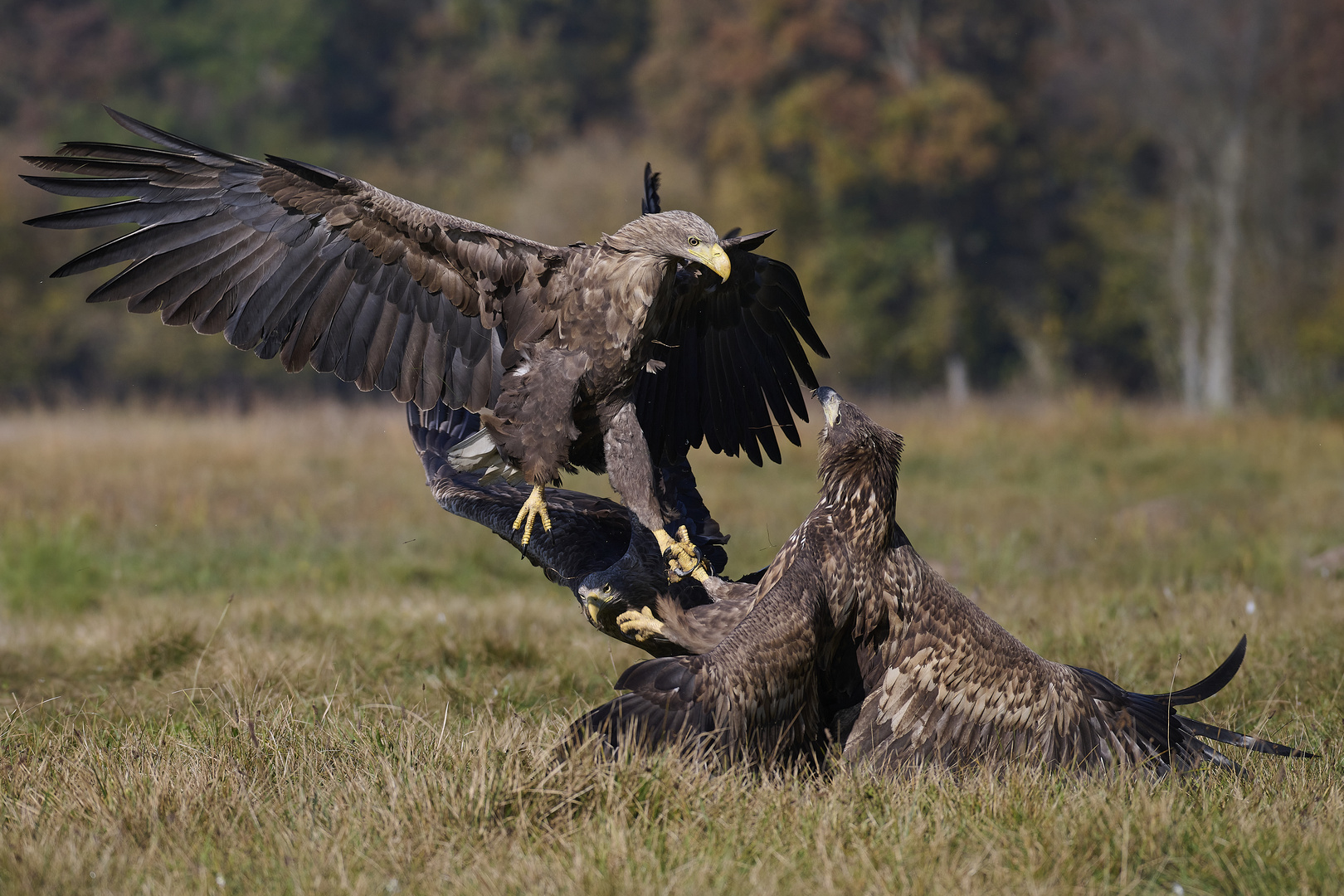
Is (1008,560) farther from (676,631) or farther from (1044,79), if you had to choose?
(1044,79)

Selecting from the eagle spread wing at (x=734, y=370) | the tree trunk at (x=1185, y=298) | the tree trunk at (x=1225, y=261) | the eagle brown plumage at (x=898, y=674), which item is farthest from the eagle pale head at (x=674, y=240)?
the tree trunk at (x=1185, y=298)

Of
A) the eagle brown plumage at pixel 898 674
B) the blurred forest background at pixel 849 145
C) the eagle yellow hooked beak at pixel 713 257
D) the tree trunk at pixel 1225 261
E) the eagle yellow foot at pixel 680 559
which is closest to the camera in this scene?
the eagle brown plumage at pixel 898 674

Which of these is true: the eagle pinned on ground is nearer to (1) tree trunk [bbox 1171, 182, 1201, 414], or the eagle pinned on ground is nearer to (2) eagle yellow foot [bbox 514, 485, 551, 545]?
(2) eagle yellow foot [bbox 514, 485, 551, 545]

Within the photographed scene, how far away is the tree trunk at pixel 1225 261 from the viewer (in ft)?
84.4

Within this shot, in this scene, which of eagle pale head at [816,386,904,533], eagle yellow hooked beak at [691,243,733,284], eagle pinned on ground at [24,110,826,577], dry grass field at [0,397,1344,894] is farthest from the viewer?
eagle pinned on ground at [24,110,826,577]

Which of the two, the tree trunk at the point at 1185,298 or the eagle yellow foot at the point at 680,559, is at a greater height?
the tree trunk at the point at 1185,298

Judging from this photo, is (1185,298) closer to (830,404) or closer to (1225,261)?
(1225,261)

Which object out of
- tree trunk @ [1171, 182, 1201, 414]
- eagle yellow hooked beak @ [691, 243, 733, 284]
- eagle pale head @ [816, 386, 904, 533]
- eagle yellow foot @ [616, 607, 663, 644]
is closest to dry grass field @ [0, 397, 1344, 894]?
eagle yellow foot @ [616, 607, 663, 644]

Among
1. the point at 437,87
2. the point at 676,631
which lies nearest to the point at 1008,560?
the point at 676,631

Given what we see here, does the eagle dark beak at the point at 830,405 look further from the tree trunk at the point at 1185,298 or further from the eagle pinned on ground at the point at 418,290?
the tree trunk at the point at 1185,298

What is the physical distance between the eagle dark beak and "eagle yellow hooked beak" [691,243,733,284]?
0.61 metres

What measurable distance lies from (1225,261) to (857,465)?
24.3 metres

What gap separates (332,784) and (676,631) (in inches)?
46.8

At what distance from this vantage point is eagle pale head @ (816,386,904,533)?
13.0 feet
